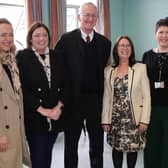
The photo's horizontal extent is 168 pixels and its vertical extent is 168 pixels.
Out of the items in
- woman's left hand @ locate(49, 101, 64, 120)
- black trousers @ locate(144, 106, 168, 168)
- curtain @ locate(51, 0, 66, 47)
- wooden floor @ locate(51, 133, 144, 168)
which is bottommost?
wooden floor @ locate(51, 133, 144, 168)

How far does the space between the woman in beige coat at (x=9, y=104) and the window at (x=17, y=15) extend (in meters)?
2.89

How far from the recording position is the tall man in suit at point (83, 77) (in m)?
2.60

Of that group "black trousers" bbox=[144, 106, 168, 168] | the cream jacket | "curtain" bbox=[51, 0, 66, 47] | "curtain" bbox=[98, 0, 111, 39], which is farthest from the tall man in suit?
"curtain" bbox=[98, 0, 111, 39]

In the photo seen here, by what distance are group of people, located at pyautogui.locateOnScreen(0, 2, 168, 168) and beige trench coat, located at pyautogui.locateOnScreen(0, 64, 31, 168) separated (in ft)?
0.18

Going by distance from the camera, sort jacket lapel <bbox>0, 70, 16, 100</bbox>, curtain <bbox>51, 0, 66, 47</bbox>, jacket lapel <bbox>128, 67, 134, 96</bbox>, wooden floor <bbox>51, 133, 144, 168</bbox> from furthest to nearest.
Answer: curtain <bbox>51, 0, 66, 47</bbox> → wooden floor <bbox>51, 133, 144, 168</bbox> → jacket lapel <bbox>128, 67, 134, 96</bbox> → jacket lapel <bbox>0, 70, 16, 100</bbox>

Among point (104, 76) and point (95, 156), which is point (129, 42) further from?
point (95, 156)

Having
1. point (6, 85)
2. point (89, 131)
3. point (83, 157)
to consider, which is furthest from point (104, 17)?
point (6, 85)

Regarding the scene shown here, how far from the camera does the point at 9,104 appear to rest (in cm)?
201

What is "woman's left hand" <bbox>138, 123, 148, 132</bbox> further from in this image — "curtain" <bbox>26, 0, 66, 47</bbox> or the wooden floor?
"curtain" <bbox>26, 0, 66, 47</bbox>

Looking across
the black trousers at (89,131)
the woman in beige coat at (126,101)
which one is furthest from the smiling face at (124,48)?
the black trousers at (89,131)

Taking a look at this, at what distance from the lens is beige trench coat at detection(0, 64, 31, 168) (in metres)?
1.97

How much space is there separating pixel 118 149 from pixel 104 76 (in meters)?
0.65

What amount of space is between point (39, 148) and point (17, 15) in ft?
10.8

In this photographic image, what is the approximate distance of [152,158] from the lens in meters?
2.79
